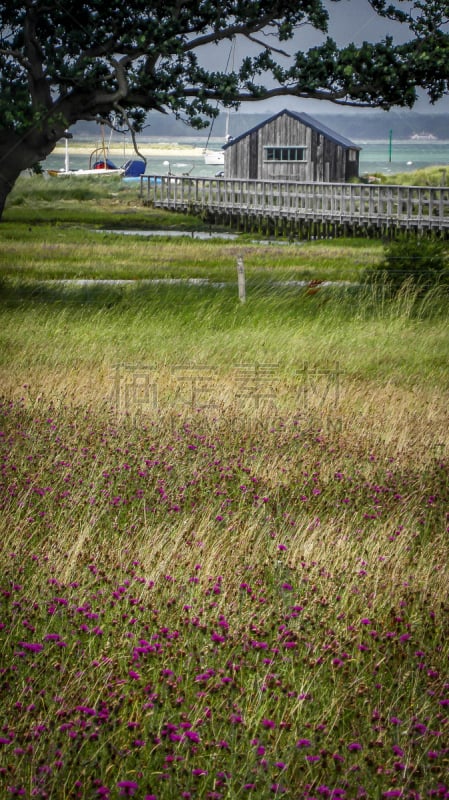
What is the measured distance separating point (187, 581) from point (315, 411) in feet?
14.3

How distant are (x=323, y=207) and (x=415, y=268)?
21887mm

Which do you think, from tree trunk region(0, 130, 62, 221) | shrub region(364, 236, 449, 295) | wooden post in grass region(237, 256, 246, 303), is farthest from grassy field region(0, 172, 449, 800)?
tree trunk region(0, 130, 62, 221)

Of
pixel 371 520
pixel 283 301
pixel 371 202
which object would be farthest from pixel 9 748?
pixel 371 202

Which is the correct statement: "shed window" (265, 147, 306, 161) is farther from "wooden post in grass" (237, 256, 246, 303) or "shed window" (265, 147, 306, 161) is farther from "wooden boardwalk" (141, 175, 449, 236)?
"wooden post in grass" (237, 256, 246, 303)

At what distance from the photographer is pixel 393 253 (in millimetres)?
16984

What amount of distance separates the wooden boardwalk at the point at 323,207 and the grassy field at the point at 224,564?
2161 cm

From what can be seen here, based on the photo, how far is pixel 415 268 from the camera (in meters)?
16.5

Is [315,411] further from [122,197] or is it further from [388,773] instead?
[122,197]

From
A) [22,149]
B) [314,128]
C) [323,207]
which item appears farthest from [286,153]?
[22,149]

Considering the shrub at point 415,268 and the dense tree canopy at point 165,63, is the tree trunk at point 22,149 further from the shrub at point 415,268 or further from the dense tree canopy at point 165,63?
the shrub at point 415,268

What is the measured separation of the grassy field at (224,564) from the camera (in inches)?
140

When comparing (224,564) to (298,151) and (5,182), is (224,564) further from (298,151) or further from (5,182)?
(298,151)

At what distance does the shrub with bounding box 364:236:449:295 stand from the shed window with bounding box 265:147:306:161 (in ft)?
108

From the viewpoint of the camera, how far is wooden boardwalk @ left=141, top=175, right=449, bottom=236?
34.3 metres
